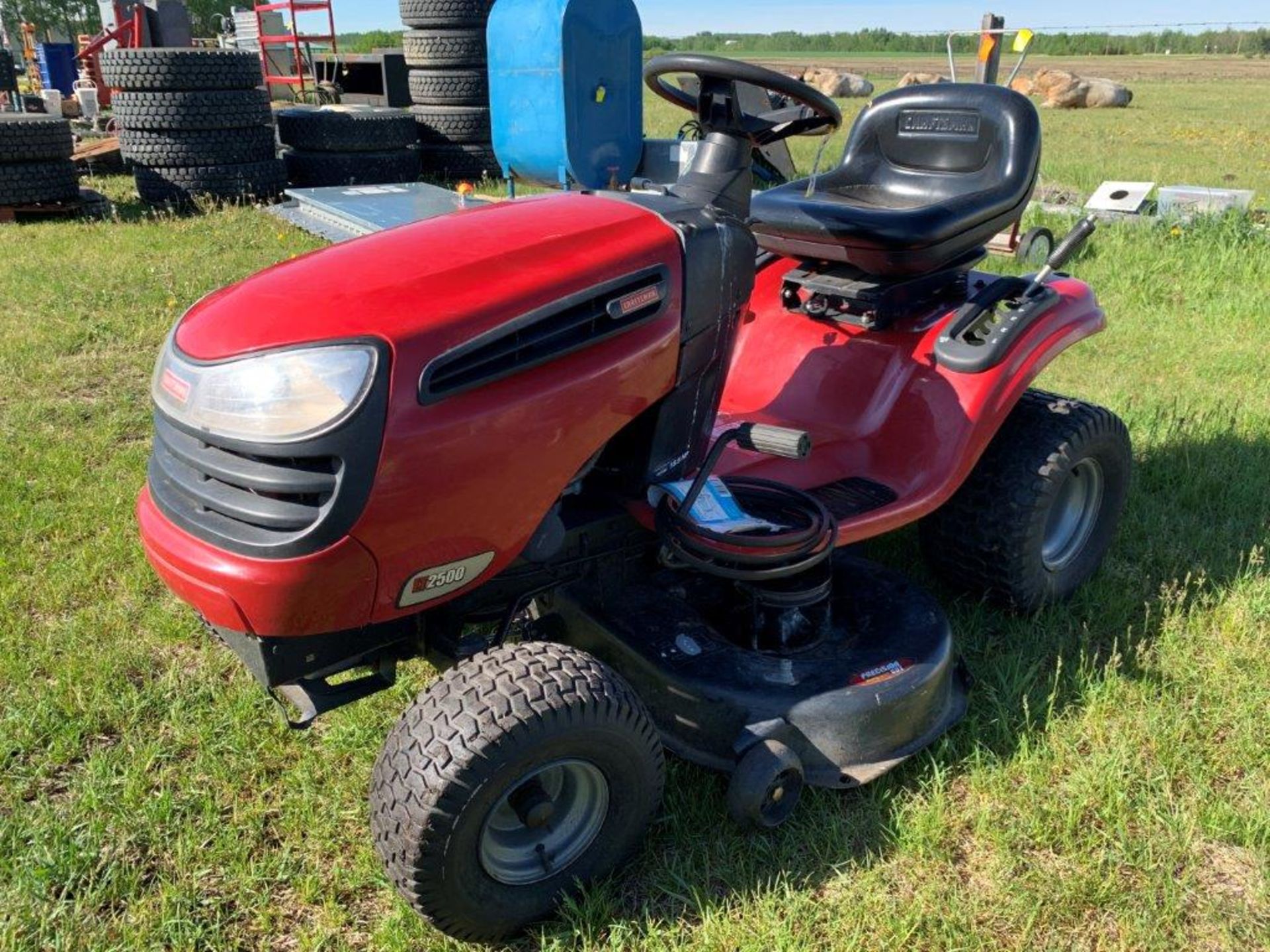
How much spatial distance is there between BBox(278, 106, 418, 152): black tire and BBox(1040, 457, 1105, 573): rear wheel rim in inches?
268

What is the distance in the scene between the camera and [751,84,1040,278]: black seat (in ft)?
8.48

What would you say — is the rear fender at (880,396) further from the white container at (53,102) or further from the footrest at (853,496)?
the white container at (53,102)

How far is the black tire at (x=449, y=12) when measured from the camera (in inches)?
344

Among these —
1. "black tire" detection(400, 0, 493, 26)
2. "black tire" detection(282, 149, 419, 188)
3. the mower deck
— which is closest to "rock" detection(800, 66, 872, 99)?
"black tire" detection(400, 0, 493, 26)

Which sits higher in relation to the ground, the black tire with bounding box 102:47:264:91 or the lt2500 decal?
the black tire with bounding box 102:47:264:91

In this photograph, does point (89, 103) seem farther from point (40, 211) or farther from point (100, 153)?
point (40, 211)

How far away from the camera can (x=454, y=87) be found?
8.89 m

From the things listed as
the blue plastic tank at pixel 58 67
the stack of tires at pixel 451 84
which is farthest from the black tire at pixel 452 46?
the blue plastic tank at pixel 58 67

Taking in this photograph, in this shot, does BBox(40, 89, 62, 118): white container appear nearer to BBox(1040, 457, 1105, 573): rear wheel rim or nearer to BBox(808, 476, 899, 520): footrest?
BBox(808, 476, 899, 520): footrest

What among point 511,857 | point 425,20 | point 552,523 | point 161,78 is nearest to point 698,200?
point 552,523

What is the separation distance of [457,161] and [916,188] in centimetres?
664

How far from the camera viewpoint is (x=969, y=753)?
2.32 metres

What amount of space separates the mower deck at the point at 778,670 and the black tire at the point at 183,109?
6643 mm

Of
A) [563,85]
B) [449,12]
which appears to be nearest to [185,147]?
[449,12]
